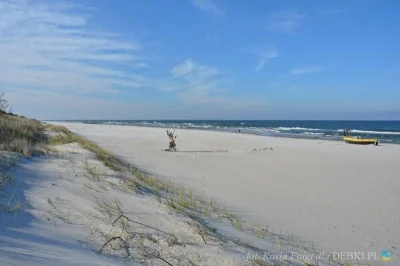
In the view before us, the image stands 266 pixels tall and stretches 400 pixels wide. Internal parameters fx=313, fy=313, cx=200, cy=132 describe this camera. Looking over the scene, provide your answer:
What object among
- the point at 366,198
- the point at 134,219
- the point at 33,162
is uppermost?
the point at 33,162

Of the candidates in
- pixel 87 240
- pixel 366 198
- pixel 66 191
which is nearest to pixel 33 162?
pixel 66 191

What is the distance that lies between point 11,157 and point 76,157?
6.45ft

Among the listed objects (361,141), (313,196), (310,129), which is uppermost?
(310,129)

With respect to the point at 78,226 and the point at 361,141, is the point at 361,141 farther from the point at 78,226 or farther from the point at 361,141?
the point at 78,226

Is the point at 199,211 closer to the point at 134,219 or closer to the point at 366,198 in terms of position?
the point at 134,219

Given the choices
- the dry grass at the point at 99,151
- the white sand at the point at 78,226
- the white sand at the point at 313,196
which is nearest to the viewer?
the white sand at the point at 78,226

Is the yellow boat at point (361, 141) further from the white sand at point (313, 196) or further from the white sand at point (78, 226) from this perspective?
the white sand at point (78, 226)

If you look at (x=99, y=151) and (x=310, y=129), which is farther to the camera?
(x=310, y=129)

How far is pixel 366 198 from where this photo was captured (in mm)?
8039

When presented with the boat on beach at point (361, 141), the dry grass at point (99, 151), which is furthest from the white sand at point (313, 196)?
the boat on beach at point (361, 141)

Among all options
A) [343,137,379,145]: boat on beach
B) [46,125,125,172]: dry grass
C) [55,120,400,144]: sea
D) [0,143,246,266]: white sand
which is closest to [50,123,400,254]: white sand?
[46,125,125,172]: dry grass

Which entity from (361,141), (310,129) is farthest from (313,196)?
(310,129)

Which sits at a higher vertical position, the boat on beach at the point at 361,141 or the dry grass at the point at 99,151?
the dry grass at the point at 99,151

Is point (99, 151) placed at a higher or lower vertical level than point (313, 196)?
higher
